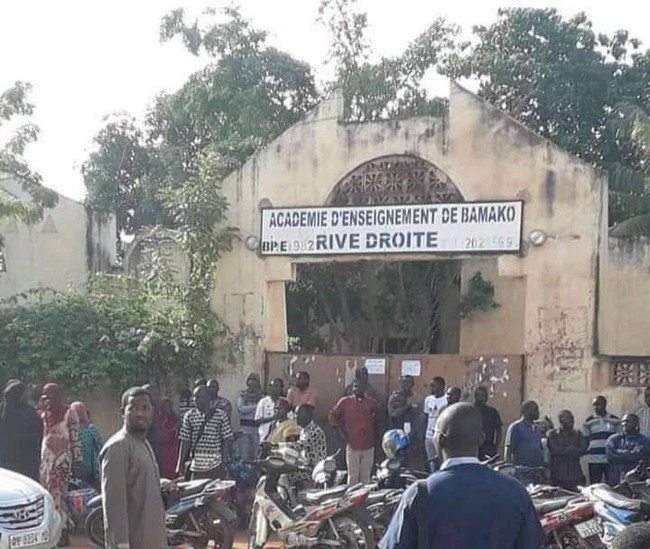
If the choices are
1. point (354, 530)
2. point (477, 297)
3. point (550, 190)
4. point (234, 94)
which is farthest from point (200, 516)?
point (234, 94)

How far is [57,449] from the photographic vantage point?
1077cm

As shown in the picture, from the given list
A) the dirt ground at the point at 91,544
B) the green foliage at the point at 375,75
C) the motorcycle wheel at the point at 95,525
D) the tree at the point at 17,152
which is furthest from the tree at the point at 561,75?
the motorcycle wheel at the point at 95,525

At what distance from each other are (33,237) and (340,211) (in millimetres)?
12159

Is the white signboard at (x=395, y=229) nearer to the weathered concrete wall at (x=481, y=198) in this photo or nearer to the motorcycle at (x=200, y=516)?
the weathered concrete wall at (x=481, y=198)

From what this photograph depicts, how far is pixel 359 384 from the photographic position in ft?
40.2

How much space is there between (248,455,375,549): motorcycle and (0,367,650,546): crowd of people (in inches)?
49.2

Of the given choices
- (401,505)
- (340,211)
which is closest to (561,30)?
(340,211)

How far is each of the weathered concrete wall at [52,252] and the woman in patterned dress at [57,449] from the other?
43.7 ft

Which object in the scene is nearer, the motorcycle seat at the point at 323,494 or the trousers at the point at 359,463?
the motorcycle seat at the point at 323,494

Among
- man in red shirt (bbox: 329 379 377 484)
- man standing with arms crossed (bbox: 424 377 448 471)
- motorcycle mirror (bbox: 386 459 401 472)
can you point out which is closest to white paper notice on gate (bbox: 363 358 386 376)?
man standing with arms crossed (bbox: 424 377 448 471)

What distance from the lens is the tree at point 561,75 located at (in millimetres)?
23719

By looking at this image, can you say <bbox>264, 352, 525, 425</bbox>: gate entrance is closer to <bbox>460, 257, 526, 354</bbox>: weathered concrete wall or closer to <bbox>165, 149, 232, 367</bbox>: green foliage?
<bbox>165, 149, 232, 367</bbox>: green foliage

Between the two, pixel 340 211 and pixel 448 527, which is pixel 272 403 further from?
pixel 448 527

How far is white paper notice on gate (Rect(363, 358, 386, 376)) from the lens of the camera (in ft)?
44.5
